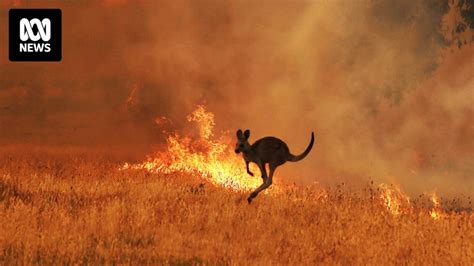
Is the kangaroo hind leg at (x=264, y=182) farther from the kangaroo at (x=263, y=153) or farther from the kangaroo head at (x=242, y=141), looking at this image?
the kangaroo head at (x=242, y=141)

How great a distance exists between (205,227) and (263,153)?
11.4 ft

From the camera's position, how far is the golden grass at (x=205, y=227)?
37.2 ft

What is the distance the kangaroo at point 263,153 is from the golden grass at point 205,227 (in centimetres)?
68

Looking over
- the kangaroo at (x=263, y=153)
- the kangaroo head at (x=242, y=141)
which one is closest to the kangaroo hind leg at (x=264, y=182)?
the kangaroo at (x=263, y=153)

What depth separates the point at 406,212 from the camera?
56.5 ft

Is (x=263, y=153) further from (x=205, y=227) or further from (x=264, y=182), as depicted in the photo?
(x=205, y=227)

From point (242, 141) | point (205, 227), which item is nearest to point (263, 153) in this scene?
point (242, 141)

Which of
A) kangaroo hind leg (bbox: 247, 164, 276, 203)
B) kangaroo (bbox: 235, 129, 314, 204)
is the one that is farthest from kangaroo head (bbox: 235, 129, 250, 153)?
kangaroo hind leg (bbox: 247, 164, 276, 203)

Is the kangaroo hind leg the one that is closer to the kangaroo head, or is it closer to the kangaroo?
the kangaroo

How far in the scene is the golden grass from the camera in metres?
11.3

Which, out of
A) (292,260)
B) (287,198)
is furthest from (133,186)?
(292,260)

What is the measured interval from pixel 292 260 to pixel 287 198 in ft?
21.7

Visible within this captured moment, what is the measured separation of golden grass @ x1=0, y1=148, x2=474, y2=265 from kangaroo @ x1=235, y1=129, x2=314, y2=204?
68cm

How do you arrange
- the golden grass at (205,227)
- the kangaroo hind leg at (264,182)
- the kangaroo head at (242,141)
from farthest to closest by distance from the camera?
1. the kangaroo hind leg at (264,182)
2. the kangaroo head at (242,141)
3. the golden grass at (205,227)
